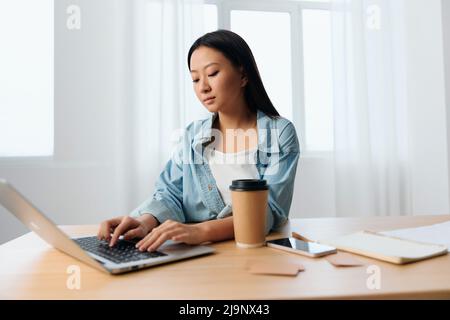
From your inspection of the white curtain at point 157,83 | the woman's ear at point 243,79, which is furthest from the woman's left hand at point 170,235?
the white curtain at point 157,83

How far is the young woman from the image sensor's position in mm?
1024

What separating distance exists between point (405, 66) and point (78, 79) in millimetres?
2335

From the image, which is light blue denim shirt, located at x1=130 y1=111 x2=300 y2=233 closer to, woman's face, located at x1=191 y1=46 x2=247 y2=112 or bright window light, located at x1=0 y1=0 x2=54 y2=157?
woman's face, located at x1=191 y1=46 x2=247 y2=112

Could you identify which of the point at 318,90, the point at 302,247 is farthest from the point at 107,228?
the point at 318,90

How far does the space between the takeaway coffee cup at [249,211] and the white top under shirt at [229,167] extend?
0.33 meters

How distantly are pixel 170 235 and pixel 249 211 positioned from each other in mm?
173

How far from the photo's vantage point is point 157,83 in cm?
241

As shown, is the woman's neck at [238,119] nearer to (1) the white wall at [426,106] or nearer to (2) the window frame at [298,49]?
(2) the window frame at [298,49]

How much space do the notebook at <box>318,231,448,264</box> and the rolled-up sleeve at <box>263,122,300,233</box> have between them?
0.52 ft

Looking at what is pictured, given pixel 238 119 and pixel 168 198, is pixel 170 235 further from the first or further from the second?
pixel 238 119

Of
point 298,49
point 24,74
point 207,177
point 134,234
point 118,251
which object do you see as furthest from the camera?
point 298,49

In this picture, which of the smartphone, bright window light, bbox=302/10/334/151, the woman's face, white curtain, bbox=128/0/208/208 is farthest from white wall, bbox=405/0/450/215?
the smartphone

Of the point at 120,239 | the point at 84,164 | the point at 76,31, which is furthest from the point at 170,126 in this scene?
the point at 120,239

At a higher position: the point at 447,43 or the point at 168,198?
the point at 447,43
